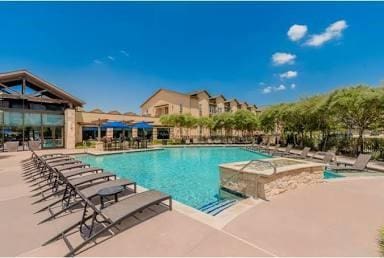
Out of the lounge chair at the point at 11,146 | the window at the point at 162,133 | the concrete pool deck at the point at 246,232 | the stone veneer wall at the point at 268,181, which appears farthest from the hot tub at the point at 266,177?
the window at the point at 162,133

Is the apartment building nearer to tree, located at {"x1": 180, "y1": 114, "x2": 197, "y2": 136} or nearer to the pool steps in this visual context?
tree, located at {"x1": 180, "y1": 114, "x2": 197, "y2": 136}

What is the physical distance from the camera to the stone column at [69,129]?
68.8ft

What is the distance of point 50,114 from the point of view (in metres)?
20.3

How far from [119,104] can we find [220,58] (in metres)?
21.4

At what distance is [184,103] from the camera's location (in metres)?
35.3

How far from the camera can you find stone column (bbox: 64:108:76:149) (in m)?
21.0

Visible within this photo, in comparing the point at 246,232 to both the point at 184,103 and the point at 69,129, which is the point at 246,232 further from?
the point at 184,103

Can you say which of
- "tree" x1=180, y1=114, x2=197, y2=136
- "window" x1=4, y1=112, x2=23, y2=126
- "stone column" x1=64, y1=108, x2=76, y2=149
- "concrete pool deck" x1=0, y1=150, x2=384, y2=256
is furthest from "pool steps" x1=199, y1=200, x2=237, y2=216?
"tree" x1=180, y1=114, x2=197, y2=136

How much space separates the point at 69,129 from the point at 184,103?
18461 millimetres

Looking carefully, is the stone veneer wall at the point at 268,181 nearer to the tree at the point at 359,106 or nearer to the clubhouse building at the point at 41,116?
the tree at the point at 359,106

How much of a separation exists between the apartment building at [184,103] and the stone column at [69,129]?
53.4 feet

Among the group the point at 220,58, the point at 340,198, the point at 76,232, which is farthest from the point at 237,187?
the point at 220,58

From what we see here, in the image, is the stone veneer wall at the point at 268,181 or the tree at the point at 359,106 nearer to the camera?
the stone veneer wall at the point at 268,181

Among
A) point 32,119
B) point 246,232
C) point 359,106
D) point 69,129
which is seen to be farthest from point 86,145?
point 359,106
